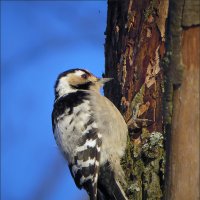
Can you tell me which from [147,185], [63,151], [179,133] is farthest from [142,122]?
[179,133]

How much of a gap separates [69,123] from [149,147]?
80 cm

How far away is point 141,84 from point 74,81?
986mm

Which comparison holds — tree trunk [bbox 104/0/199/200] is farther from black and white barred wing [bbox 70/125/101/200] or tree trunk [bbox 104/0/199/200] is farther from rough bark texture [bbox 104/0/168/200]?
black and white barred wing [bbox 70/125/101/200]

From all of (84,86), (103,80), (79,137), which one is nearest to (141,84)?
(103,80)

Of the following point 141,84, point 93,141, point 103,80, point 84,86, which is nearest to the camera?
point 141,84

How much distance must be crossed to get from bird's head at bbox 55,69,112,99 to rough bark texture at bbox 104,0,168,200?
566 millimetres

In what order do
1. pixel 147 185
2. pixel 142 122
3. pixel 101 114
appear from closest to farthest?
pixel 147 185, pixel 142 122, pixel 101 114

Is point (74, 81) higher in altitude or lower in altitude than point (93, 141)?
higher

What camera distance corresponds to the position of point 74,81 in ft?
14.4

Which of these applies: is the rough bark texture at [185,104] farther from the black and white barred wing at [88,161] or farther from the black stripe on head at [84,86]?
the black stripe on head at [84,86]

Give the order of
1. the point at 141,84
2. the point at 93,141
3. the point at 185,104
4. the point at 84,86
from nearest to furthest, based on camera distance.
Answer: the point at 185,104, the point at 141,84, the point at 93,141, the point at 84,86

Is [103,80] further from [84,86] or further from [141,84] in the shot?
[141,84]

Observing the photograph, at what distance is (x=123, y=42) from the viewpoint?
12.2ft

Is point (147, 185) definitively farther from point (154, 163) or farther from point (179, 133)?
point (179, 133)
